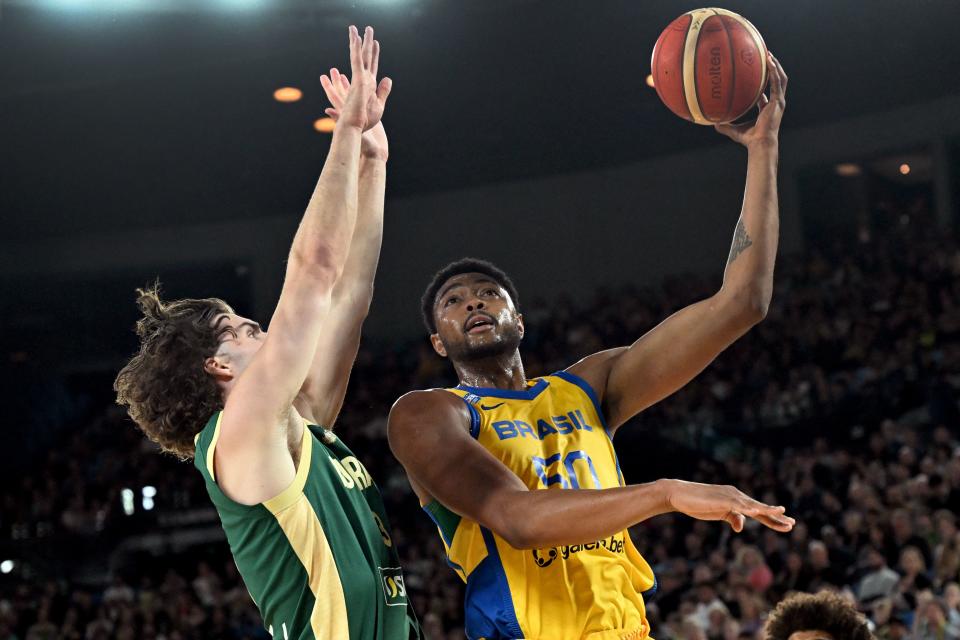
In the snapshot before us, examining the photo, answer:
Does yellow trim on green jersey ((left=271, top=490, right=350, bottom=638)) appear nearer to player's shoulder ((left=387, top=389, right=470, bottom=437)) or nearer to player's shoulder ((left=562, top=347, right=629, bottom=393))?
player's shoulder ((left=387, top=389, right=470, bottom=437))

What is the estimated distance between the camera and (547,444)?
3250 millimetres

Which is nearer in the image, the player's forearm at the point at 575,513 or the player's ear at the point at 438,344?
the player's forearm at the point at 575,513

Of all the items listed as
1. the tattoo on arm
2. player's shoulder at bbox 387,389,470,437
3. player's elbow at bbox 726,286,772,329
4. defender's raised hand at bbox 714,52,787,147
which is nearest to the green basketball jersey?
player's shoulder at bbox 387,389,470,437

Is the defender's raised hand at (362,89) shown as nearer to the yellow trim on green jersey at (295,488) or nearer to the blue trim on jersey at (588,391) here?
the yellow trim on green jersey at (295,488)

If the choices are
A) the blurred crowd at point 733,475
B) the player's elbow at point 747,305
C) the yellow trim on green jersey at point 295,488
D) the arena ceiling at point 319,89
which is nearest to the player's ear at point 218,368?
the yellow trim on green jersey at point 295,488

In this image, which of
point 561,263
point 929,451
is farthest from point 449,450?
point 561,263

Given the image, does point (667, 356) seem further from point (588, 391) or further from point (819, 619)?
point (819, 619)

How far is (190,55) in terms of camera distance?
533 inches

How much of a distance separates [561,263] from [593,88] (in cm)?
440

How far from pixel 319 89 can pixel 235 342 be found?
12.4 metres

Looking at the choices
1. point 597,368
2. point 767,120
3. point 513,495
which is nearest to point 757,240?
point 767,120

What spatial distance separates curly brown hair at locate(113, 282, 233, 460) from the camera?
2.70 m

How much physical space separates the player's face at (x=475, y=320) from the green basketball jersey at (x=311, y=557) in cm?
81

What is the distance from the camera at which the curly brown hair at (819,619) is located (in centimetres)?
328
